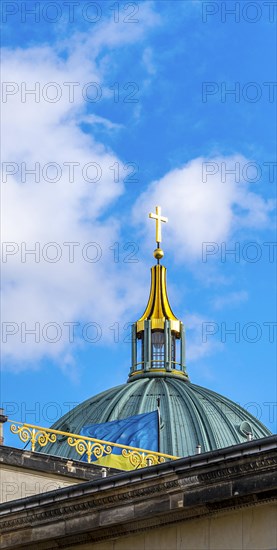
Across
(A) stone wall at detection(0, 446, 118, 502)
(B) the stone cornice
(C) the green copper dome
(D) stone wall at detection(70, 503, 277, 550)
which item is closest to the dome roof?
(C) the green copper dome

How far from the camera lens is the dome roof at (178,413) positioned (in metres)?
68.8

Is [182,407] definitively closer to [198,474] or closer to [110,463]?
[110,463]

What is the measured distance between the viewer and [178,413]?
7062 cm

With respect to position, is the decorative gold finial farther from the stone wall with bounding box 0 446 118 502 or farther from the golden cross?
the stone wall with bounding box 0 446 118 502

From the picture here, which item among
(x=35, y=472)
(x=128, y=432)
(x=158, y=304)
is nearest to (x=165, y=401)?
(x=158, y=304)

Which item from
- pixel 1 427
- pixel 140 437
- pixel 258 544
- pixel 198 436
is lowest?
pixel 258 544

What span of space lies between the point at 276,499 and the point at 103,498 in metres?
2.68

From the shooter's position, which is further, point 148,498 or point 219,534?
point 148,498

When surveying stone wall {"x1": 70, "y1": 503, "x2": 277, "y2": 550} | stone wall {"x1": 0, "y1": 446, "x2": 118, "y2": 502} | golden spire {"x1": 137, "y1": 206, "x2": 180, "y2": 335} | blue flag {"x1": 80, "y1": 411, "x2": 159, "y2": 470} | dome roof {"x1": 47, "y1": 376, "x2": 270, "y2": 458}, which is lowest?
stone wall {"x1": 70, "y1": 503, "x2": 277, "y2": 550}

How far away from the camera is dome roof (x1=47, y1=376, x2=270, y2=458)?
226 ft

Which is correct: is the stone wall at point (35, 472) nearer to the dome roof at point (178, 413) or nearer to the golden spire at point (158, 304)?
the dome roof at point (178, 413)

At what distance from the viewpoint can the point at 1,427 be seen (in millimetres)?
31156

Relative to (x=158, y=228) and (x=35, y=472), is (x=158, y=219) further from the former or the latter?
(x=35, y=472)

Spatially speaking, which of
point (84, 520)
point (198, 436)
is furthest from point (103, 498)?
point (198, 436)
